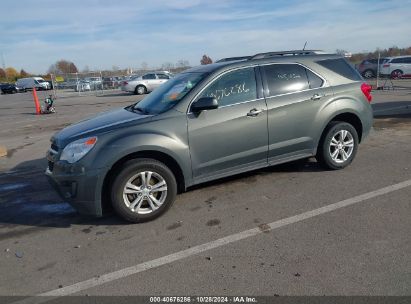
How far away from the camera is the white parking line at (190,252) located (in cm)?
308

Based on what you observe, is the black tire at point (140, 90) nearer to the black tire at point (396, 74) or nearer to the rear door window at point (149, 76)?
the rear door window at point (149, 76)

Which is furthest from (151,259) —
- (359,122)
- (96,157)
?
(359,122)

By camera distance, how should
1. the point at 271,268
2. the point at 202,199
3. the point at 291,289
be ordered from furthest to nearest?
1. the point at 202,199
2. the point at 271,268
3. the point at 291,289

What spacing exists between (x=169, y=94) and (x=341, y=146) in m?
2.72

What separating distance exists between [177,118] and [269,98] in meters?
1.36

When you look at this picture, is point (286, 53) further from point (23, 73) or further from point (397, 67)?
point (23, 73)

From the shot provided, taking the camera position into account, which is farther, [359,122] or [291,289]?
[359,122]

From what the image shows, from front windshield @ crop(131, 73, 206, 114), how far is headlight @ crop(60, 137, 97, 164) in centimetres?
94

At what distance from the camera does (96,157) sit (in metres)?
4.03

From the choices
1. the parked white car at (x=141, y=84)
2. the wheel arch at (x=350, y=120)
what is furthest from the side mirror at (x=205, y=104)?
the parked white car at (x=141, y=84)

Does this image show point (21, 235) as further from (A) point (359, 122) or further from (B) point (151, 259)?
(A) point (359, 122)

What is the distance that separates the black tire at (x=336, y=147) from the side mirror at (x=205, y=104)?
197cm

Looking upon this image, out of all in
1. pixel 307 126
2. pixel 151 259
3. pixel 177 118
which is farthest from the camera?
pixel 307 126

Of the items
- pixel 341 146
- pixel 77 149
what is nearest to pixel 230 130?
pixel 77 149
